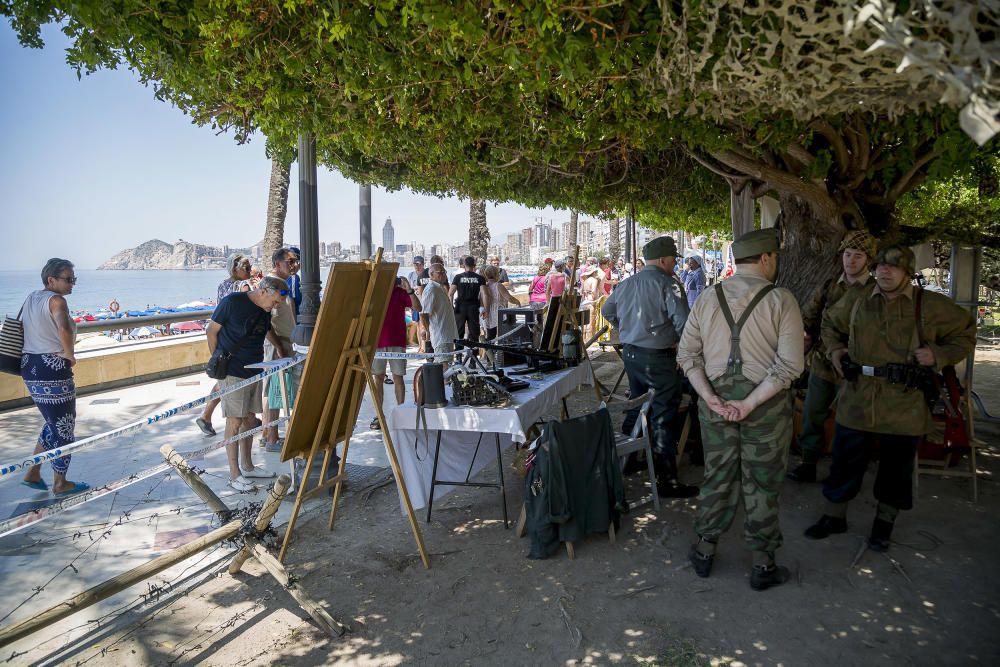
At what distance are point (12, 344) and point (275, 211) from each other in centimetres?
1047

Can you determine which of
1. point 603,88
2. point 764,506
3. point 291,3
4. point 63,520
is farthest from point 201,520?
point 603,88

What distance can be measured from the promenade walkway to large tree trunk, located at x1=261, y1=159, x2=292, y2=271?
7.64m

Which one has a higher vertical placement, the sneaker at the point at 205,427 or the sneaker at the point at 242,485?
the sneaker at the point at 205,427

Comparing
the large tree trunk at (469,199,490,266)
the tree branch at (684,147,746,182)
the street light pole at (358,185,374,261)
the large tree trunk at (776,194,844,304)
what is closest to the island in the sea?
the large tree trunk at (469,199,490,266)

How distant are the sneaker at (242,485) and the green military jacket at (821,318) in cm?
469

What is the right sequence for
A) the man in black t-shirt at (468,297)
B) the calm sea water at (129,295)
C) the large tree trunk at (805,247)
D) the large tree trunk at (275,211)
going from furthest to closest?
the calm sea water at (129,295) < the large tree trunk at (275,211) < the man in black t-shirt at (468,297) < the large tree trunk at (805,247)

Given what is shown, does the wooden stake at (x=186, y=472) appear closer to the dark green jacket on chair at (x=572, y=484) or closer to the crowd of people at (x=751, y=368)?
the crowd of people at (x=751, y=368)

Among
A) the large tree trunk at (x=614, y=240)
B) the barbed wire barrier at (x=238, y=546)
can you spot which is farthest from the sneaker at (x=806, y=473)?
the large tree trunk at (x=614, y=240)

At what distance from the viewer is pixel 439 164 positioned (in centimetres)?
785

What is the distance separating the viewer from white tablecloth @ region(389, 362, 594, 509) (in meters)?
4.00

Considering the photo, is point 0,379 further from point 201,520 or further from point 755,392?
point 755,392

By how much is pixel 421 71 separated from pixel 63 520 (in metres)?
4.25

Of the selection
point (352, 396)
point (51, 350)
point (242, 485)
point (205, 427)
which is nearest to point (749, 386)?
point (352, 396)

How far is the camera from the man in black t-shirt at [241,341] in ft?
17.0
